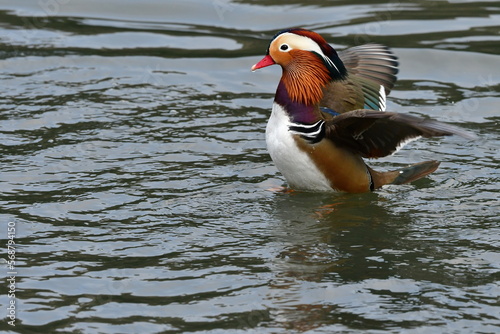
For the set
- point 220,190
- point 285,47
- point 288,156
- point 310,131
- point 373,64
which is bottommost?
point 220,190

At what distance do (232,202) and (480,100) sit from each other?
3372mm

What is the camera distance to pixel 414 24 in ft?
35.9

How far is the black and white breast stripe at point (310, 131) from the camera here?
6406 millimetres

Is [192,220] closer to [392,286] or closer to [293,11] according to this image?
[392,286]

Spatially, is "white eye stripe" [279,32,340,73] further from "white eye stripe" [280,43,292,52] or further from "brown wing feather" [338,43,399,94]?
"brown wing feather" [338,43,399,94]

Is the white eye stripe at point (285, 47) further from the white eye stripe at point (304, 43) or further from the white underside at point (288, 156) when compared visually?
the white underside at point (288, 156)

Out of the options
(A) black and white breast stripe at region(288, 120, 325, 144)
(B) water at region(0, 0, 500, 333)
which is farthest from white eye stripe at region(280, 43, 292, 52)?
(B) water at region(0, 0, 500, 333)

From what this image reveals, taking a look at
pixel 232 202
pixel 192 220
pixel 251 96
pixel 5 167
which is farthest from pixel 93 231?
pixel 251 96

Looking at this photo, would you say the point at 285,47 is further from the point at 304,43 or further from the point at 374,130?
the point at 374,130

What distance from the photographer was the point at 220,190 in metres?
6.79

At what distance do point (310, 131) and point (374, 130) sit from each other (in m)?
0.44

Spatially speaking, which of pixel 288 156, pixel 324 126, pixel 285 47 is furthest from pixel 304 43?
pixel 288 156

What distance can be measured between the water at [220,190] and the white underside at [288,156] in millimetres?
169

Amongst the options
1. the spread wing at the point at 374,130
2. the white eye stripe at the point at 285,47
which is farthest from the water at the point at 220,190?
the white eye stripe at the point at 285,47
